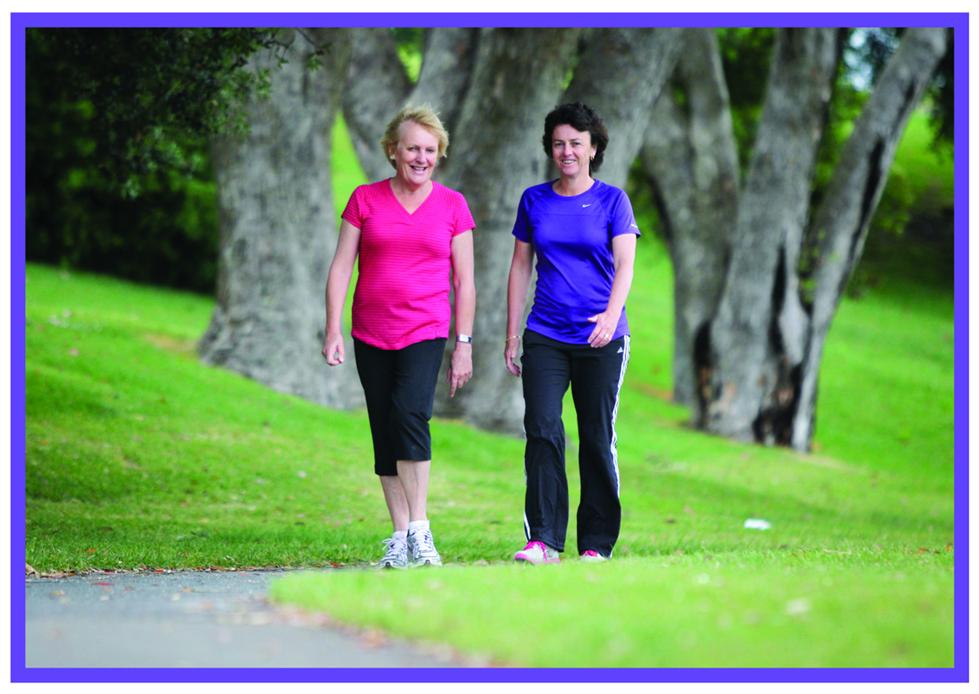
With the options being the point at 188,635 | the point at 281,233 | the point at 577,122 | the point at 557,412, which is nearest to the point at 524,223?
the point at 577,122

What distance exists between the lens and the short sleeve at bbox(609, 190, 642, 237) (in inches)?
322

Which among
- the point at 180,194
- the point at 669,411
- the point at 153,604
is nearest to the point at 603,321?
the point at 153,604

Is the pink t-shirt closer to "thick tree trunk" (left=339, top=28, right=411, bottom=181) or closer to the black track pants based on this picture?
the black track pants

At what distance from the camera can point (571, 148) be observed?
8.18m

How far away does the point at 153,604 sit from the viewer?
23.4ft

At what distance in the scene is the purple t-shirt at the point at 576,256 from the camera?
322 inches

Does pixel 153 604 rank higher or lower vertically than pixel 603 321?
lower

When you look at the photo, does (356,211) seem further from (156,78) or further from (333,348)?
(156,78)

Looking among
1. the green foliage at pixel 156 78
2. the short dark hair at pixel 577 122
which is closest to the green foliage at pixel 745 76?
the green foliage at pixel 156 78

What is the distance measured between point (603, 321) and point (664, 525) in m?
7.05

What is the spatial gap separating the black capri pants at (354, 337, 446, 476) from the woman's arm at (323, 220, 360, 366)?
5.2 inches

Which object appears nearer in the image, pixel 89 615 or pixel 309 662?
pixel 309 662

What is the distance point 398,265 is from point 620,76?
9.75m

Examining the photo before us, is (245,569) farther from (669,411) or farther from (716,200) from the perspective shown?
(669,411)
